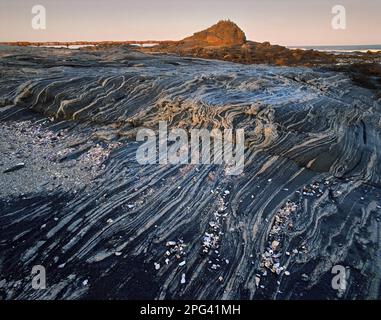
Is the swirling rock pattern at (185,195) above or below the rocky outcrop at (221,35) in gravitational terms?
below

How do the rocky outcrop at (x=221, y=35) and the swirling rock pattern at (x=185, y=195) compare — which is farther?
the rocky outcrop at (x=221, y=35)

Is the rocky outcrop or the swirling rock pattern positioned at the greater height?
the rocky outcrop

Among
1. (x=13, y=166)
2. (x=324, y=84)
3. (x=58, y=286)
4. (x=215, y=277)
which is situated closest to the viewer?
(x=58, y=286)

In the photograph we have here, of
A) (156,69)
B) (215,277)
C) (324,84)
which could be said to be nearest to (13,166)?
(215,277)

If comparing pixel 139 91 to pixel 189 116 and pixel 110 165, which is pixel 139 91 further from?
pixel 110 165

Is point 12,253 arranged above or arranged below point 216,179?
below

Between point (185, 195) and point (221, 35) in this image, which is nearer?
point (185, 195)

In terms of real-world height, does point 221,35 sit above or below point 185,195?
above

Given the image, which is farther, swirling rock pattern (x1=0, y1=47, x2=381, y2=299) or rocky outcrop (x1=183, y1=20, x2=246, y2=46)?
rocky outcrop (x1=183, y1=20, x2=246, y2=46)
